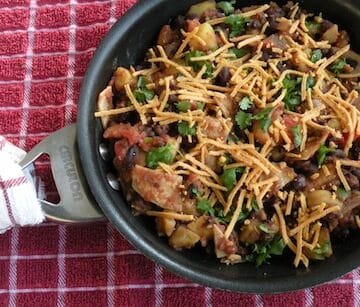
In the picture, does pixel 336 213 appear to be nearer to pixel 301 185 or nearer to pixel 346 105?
pixel 301 185

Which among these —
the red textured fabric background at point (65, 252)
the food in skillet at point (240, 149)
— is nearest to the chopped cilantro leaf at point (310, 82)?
the food in skillet at point (240, 149)

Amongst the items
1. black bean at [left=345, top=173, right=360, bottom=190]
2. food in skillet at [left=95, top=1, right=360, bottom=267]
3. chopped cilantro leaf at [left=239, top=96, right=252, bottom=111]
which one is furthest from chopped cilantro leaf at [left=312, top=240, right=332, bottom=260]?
chopped cilantro leaf at [left=239, top=96, right=252, bottom=111]

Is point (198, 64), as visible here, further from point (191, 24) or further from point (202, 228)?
point (202, 228)

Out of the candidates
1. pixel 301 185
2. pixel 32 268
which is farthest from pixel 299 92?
pixel 32 268

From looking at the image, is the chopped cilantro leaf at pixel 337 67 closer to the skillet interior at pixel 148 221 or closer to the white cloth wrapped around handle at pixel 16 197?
the skillet interior at pixel 148 221

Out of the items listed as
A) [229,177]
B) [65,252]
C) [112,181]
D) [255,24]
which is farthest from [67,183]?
[255,24]

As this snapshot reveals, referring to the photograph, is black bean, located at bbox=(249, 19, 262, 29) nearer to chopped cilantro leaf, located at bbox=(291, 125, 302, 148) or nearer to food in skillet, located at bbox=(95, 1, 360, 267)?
food in skillet, located at bbox=(95, 1, 360, 267)
